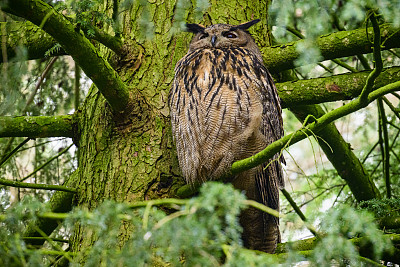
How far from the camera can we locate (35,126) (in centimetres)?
267

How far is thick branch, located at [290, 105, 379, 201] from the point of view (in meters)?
3.22

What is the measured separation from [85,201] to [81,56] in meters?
0.88

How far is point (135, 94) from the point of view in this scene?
2.79 m

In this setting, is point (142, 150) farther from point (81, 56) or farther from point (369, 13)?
point (369, 13)

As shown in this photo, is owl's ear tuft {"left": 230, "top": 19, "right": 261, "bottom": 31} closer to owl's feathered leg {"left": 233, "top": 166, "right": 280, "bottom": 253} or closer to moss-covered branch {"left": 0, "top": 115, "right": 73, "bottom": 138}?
owl's feathered leg {"left": 233, "top": 166, "right": 280, "bottom": 253}

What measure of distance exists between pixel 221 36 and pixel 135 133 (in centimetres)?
93

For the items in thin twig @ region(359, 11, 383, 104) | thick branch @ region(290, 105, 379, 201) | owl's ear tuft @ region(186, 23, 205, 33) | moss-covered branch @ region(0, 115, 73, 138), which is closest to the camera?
thin twig @ region(359, 11, 383, 104)

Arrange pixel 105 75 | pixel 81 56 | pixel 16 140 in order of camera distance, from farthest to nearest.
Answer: pixel 16 140 < pixel 105 75 < pixel 81 56

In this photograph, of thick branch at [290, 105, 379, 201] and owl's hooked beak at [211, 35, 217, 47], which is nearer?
owl's hooked beak at [211, 35, 217, 47]

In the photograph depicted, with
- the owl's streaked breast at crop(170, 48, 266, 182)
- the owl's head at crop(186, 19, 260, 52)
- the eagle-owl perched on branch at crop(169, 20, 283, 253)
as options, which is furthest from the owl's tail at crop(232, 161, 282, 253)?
the owl's head at crop(186, 19, 260, 52)

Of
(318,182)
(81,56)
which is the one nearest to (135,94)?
(81,56)

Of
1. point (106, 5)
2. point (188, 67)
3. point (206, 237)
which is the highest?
point (106, 5)

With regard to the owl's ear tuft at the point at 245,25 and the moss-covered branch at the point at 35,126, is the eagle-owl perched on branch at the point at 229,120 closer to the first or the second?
the owl's ear tuft at the point at 245,25

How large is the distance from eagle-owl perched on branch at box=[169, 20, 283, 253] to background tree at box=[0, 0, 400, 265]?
0.10m
